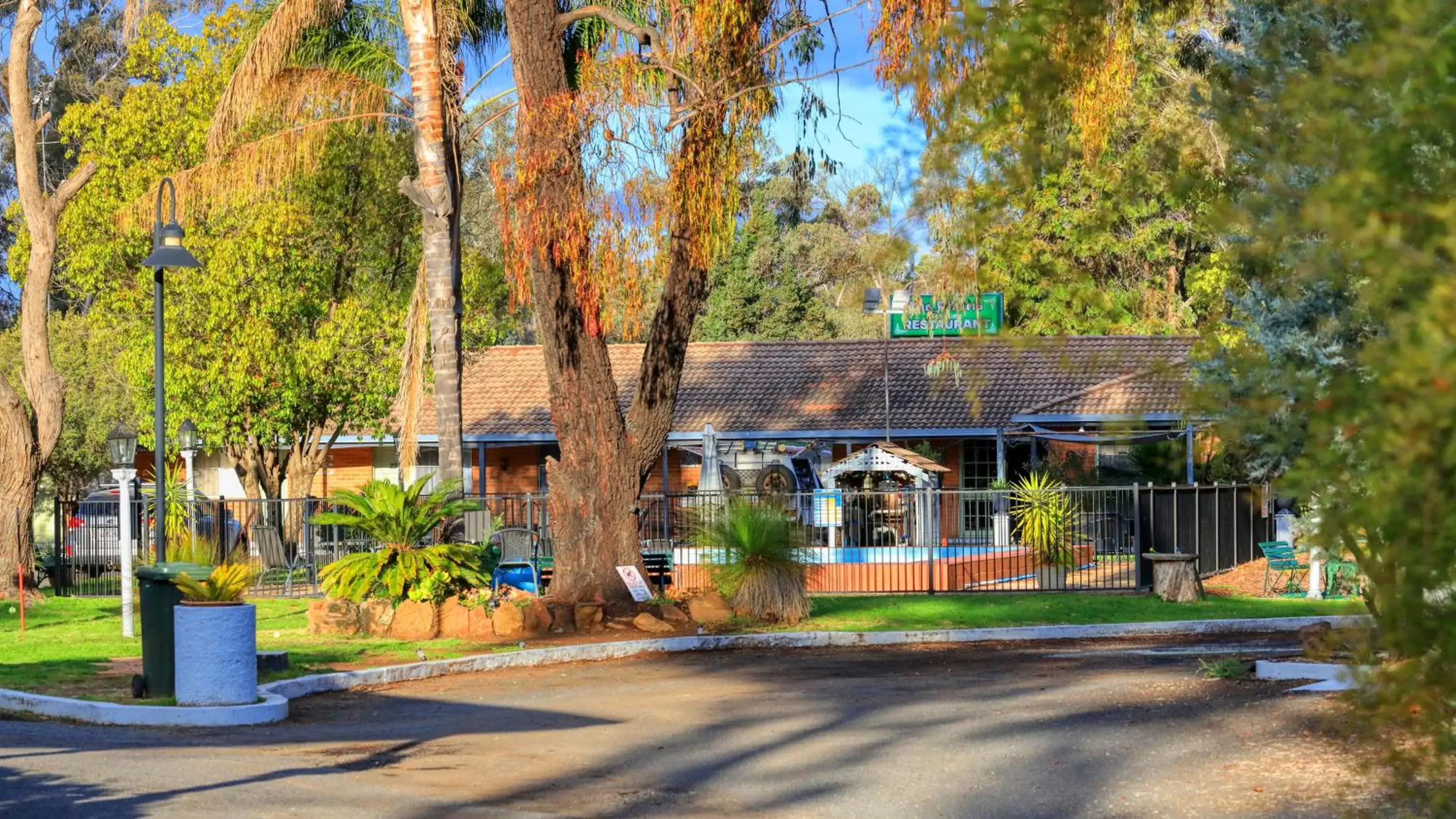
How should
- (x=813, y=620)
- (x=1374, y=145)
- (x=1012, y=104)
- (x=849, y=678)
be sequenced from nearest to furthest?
(x=1374, y=145) → (x=1012, y=104) → (x=849, y=678) → (x=813, y=620)

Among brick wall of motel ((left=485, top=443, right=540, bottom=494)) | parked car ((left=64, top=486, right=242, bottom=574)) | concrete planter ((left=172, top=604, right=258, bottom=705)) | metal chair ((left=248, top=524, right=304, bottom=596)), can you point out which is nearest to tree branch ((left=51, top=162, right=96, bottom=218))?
parked car ((left=64, top=486, right=242, bottom=574))

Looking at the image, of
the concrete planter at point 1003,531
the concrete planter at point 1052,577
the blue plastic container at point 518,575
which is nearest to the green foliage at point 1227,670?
the blue plastic container at point 518,575

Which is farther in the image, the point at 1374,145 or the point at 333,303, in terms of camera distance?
the point at 333,303

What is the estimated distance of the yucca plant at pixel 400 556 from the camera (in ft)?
59.7

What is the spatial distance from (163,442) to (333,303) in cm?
1673

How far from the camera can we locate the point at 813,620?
1988 centimetres

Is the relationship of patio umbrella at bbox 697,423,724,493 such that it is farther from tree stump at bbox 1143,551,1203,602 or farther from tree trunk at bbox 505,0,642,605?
tree trunk at bbox 505,0,642,605

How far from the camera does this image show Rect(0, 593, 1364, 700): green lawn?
50.5 feet

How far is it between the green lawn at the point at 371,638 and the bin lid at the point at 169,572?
1020mm

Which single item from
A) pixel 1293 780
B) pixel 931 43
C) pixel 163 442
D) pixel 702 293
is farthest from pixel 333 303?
pixel 931 43

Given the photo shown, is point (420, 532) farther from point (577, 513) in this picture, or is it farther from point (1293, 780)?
point (1293, 780)

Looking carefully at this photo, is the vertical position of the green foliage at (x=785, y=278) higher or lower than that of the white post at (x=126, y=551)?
higher

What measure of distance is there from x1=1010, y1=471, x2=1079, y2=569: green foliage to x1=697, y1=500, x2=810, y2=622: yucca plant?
736 cm

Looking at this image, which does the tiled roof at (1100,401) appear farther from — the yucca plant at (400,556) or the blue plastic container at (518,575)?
the yucca plant at (400,556)
